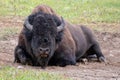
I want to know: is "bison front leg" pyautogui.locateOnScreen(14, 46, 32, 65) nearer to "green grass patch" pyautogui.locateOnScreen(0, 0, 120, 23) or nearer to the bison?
the bison

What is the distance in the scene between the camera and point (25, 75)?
9.91 meters

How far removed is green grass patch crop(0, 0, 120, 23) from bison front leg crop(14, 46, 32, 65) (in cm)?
849

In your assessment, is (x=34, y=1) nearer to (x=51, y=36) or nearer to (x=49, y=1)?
(x=49, y=1)

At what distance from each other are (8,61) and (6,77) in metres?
2.87

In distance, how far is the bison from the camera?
11383 mm

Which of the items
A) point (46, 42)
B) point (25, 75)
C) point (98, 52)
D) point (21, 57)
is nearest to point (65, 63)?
point (21, 57)

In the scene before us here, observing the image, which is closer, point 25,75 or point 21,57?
point 25,75

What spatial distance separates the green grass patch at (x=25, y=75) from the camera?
9.68 meters

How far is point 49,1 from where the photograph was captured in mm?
27500

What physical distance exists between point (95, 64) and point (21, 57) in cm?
195

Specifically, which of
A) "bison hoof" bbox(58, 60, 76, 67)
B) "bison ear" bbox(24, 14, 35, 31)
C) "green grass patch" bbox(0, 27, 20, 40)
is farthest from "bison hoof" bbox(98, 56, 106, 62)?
"green grass patch" bbox(0, 27, 20, 40)

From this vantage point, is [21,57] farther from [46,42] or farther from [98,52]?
[98,52]

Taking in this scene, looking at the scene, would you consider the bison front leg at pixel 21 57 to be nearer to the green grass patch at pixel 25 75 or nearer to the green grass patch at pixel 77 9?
the green grass patch at pixel 25 75

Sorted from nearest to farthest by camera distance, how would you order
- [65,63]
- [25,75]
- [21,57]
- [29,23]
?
[25,75] → [29,23] → [21,57] → [65,63]
